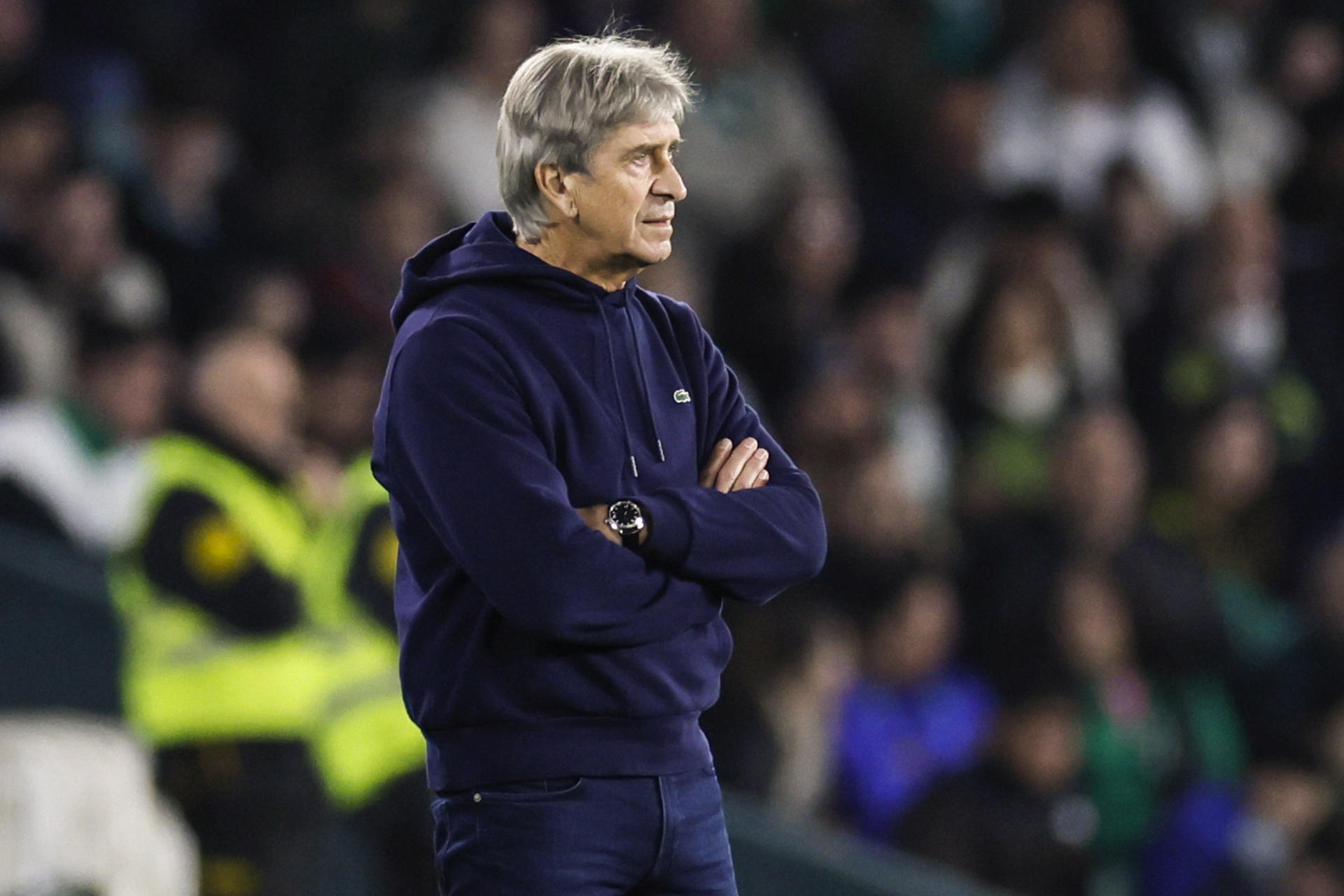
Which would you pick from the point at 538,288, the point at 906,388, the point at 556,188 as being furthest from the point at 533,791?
the point at 906,388

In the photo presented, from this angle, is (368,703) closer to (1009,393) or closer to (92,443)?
(92,443)

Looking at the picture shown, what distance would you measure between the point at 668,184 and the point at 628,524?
1.37 feet

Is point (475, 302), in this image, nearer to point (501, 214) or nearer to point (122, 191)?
point (501, 214)

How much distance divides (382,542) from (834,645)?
148 cm

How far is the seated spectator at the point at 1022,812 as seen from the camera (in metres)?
5.78

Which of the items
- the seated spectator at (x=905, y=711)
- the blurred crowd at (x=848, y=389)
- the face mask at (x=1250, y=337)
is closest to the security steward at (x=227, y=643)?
the blurred crowd at (x=848, y=389)

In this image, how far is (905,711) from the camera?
6004mm

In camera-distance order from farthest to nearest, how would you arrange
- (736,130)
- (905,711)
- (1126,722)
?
(736,130), (1126,722), (905,711)

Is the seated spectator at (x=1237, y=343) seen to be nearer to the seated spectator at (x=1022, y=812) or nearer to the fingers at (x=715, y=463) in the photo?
Result: the seated spectator at (x=1022, y=812)

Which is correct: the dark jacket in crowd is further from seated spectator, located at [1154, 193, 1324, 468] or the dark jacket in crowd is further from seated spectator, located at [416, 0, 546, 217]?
seated spectator, located at [416, 0, 546, 217]

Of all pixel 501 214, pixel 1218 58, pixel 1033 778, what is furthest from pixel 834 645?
pixel 1218 58

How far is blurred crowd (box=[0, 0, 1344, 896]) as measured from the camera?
5.07 m

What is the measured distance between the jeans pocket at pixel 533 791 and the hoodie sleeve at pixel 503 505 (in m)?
0.17

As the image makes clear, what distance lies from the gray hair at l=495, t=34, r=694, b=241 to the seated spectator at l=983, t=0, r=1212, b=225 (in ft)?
17.8
